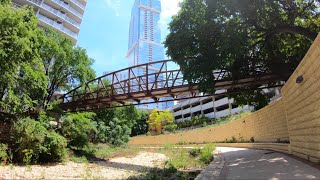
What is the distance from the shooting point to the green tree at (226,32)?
1462 centimetres

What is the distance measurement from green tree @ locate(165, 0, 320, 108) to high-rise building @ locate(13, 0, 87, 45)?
148ft

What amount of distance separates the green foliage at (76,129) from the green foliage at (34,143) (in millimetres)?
4018

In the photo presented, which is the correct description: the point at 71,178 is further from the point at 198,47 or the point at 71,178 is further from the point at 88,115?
the point at 88,115

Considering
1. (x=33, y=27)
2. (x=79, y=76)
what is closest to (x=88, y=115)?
(x=79, y=76)

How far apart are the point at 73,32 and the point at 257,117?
5364 centimetres

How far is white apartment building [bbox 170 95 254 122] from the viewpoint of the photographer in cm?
6572

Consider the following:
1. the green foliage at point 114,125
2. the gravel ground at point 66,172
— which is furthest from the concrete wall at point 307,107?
the green foliage at point 114,125

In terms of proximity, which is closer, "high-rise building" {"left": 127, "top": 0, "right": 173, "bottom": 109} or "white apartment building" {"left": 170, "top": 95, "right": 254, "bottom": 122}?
"white apartment building" {"left": 170, "top": 95, "right": 254, "bottom": 122}

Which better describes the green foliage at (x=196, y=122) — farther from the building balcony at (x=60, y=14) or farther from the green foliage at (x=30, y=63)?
the green foliage at (x=30, y=63)

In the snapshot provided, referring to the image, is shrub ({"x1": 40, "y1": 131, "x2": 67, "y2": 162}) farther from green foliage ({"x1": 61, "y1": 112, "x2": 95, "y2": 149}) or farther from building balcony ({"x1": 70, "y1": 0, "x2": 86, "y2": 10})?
building balcony ({"x1": 70, "y1": 0, "x2": 86, "y2": 10})

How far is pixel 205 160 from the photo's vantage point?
16375 mm

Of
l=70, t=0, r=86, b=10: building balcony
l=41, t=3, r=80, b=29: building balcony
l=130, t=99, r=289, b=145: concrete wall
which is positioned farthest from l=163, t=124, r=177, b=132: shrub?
l=70, t=0, r=86, b=10: building balcony

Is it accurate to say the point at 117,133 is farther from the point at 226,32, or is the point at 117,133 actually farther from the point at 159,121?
the point at 226,32

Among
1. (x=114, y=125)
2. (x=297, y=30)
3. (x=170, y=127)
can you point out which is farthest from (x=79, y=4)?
(x=297, y=30)
